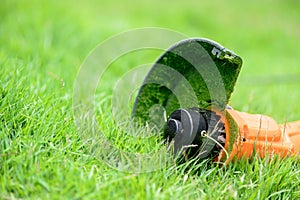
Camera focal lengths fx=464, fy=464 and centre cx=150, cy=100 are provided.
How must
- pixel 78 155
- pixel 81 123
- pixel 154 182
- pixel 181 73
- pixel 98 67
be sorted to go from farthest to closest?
pixel 98 67 → pixel 181 73 → pixel 81 123 → pixel 78 155 → pixel 154 182

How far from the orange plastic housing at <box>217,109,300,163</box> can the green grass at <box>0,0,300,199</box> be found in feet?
0.17

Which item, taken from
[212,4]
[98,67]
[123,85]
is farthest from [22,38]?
[212,4]

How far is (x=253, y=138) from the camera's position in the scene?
2.00m

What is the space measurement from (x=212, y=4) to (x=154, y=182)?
18.6 ft

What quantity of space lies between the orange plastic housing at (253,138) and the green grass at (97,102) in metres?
0.05

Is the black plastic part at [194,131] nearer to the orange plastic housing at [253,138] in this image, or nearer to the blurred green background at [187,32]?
the orange plastic housing at [253,138]

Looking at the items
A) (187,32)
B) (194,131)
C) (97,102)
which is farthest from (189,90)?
(187,32)

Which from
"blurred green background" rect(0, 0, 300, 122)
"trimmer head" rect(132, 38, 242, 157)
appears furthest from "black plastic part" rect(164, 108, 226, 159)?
"blurred green background" rect(0, 0, 300, 122)

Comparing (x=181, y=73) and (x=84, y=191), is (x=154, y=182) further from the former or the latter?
(x=181, y=73)

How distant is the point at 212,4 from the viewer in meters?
7.02

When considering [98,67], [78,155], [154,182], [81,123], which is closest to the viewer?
[154,182]

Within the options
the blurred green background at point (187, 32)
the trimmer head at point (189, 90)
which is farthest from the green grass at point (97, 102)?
the trimmer head at point (189, 90)

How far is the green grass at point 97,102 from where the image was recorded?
1665mm

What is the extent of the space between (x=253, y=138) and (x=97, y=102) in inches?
39.7
